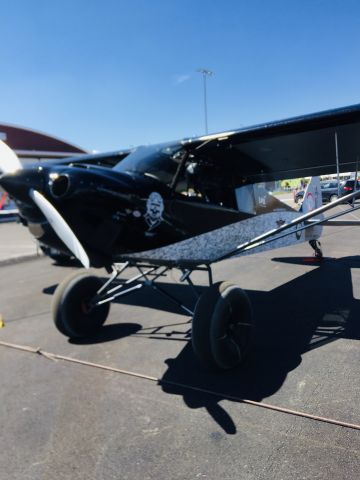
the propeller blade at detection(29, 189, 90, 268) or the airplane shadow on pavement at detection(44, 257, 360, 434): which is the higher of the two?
the propeller blade at detection(29, 189, 90, 268)

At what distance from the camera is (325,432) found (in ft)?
8.20

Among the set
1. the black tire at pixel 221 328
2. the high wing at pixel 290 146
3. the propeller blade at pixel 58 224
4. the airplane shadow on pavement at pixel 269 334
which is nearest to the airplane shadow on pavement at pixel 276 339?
the airplane shadow on pavement at pixel 269 334

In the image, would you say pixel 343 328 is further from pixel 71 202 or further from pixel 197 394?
pixel 71 202

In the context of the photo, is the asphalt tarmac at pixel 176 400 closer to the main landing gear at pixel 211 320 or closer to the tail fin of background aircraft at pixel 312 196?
the main landing gear at pixel 211 320

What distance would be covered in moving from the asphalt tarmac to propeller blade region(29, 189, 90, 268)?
119cm

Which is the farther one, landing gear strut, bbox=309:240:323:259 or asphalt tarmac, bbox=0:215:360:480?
landing gear strut, bbox=309:240:323:259

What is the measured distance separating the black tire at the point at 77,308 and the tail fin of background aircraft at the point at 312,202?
16.3 feet

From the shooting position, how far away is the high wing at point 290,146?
411 centimetres

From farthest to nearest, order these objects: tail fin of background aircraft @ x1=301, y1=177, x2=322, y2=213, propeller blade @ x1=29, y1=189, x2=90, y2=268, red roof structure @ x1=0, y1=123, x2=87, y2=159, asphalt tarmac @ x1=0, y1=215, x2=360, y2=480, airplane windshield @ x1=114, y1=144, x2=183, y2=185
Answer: red roof structure @ x1=0, y1=123, x2=87, y2=159
tail fin of background aircraft @ x1=301, y1=177, x2=322, y2=213
airplane windshield @ x1=114, y1=144, x2=183, y2=185
propeller blade @ x1=29, y1=189, x2=90, y2=268
asphalt tarmac @ x1=0, y1=215, x2=360, y2=480

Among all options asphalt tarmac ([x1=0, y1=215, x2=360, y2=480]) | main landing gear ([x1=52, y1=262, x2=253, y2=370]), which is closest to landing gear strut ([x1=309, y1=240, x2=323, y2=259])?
asphalt tarmac ([x1=0, y1=215, x2=360, y2=480])

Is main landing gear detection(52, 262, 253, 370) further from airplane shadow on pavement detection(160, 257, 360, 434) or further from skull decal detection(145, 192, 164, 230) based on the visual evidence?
skull decal detection(145, 192, 164, 230)

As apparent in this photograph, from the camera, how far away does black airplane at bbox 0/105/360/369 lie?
3.38 metres

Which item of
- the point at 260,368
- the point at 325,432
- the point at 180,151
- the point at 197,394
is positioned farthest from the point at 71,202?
the point at 325,432

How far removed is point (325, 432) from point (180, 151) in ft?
10.4
